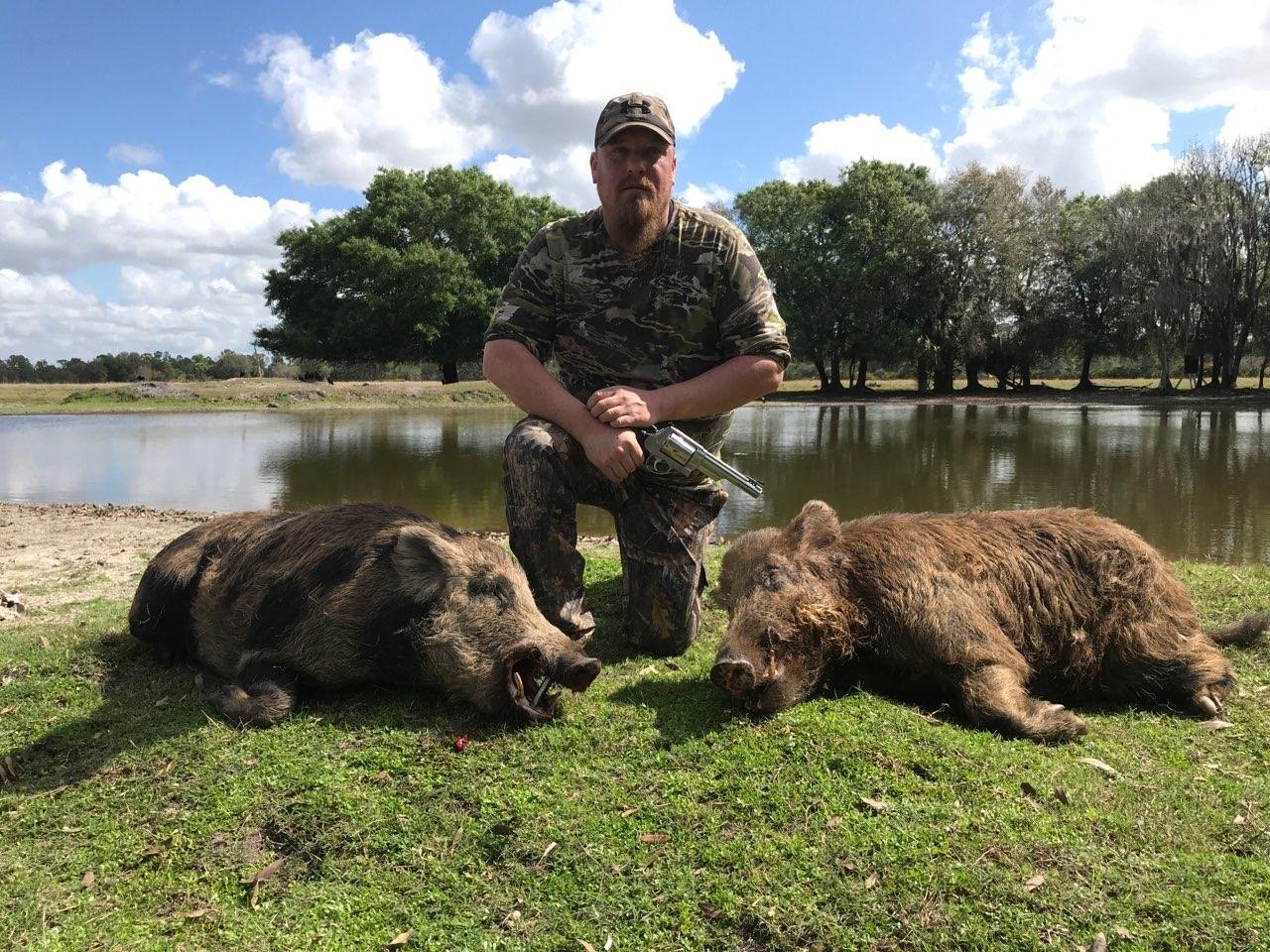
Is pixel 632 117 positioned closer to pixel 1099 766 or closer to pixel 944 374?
pixel 1099 766

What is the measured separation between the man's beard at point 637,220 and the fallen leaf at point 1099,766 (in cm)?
375

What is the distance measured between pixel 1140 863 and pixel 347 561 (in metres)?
3.90

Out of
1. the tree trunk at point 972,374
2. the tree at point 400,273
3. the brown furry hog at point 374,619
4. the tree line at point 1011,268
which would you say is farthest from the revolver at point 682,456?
the tree trunk at point 972,374

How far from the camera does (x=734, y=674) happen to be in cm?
391

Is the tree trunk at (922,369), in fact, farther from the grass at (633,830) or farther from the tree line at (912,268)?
the grass at (633,830)

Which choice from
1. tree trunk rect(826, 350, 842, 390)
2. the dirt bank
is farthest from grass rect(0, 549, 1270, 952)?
tree trunk rect(826, 350, 842, 390)

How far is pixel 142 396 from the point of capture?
1747 inches

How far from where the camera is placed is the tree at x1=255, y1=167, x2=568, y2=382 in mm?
46781

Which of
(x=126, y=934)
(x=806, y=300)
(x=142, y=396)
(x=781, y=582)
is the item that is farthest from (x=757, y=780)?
(x=806, y=300)

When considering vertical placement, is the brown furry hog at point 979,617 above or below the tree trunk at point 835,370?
below

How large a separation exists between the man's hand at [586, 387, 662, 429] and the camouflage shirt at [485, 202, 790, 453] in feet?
1.86

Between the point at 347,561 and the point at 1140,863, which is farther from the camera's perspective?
the point at 347,561

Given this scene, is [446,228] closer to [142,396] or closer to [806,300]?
[142,396]

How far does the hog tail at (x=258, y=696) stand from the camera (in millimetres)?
4152
